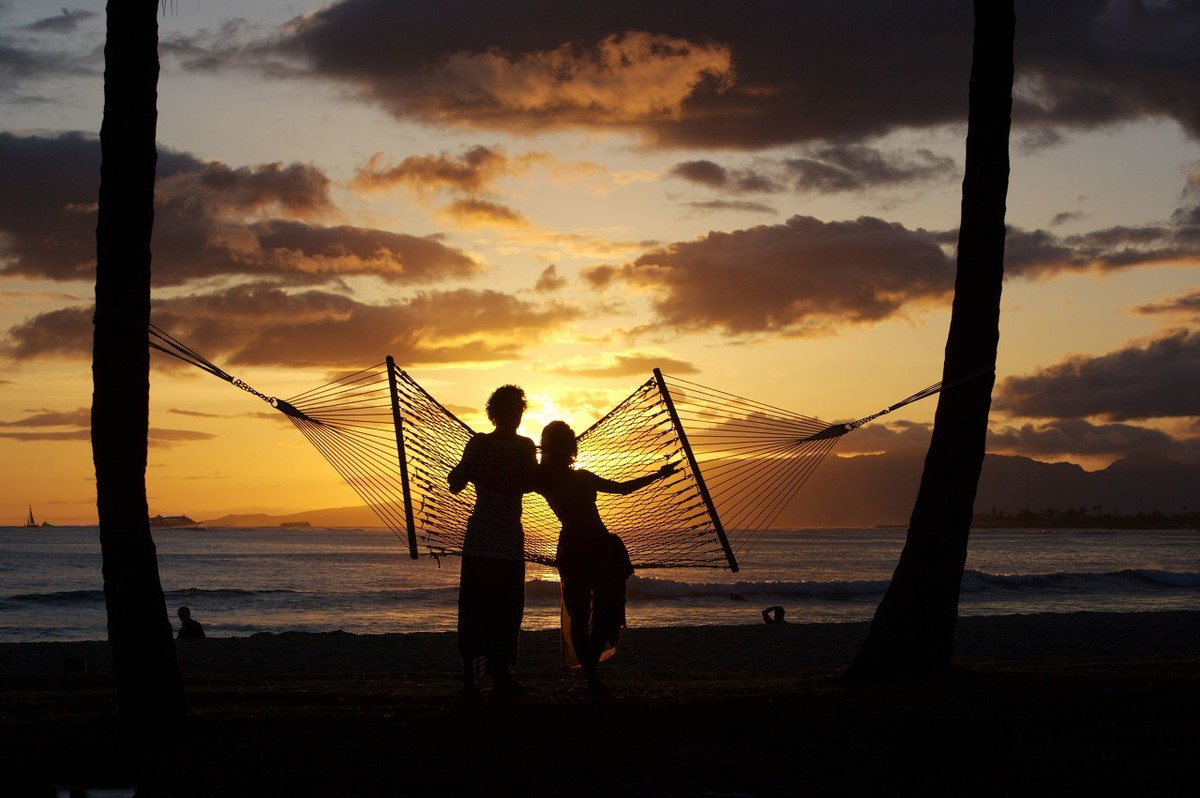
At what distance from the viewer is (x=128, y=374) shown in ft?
18.0

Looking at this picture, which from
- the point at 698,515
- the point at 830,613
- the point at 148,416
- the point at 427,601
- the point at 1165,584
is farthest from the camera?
the point at 1165,584

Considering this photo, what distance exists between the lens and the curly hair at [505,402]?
6062 mm

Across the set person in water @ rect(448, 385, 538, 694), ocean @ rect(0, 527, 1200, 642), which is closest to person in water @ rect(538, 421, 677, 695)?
person in water @ rect(448, 385, 538, 694)

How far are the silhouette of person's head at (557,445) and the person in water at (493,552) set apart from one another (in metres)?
0.12

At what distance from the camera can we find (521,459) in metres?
6.00

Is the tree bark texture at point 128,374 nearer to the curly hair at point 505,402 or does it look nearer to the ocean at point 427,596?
the curly hair at point 505,402

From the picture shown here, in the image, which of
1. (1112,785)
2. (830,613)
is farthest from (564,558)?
(830,613)

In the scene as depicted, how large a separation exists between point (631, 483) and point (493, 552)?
0.88 meters

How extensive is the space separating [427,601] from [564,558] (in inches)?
923

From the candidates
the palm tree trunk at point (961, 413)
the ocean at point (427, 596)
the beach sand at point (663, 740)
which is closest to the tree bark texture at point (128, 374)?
the beach sand at point (663, 740)

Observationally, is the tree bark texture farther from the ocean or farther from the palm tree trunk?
the ocean

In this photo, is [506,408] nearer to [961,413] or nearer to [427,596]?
[961,413]

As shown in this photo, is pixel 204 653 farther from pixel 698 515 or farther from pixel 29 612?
pixel 29 612

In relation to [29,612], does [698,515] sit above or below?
above
